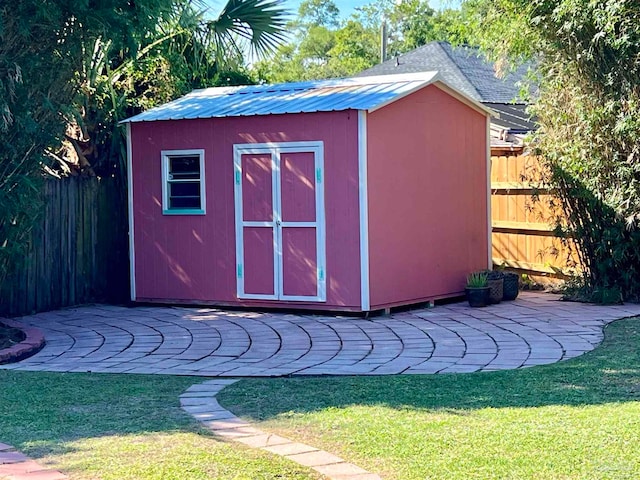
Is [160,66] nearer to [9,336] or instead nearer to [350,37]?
[9,336]

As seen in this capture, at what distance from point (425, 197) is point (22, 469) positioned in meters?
7.41

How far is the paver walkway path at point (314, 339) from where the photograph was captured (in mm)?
8102

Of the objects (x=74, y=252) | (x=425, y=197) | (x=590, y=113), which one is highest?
(x=590, y=113)

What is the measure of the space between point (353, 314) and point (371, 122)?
2.15m

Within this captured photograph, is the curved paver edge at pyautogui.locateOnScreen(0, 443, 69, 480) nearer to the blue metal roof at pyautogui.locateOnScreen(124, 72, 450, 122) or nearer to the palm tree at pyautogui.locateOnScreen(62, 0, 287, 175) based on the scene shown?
the blue metal roof at pyautogui.locateOnScreen(124, 72, 450, 122)

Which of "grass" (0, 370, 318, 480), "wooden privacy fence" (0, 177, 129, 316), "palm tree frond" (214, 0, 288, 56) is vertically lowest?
"grass" (0, 370, 318, 480)

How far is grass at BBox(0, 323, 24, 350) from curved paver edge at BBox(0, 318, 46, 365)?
0.19 ft

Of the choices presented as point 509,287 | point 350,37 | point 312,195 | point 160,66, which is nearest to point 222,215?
point 312,195

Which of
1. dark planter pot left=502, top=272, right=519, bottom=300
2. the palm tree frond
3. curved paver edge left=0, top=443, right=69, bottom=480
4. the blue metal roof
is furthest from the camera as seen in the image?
the palm tree frond

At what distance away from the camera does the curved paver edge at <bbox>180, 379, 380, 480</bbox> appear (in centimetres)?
493

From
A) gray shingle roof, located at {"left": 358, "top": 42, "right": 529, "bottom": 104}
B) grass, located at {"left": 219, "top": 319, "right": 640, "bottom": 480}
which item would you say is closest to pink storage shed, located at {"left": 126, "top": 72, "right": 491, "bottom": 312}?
Result: grass, located at {"left": 219, "top": 319, "right": 640, "bottom": 480}

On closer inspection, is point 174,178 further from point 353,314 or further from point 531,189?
point 531,189

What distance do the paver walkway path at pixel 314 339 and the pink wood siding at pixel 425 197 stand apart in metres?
0.48

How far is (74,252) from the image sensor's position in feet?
40.5
